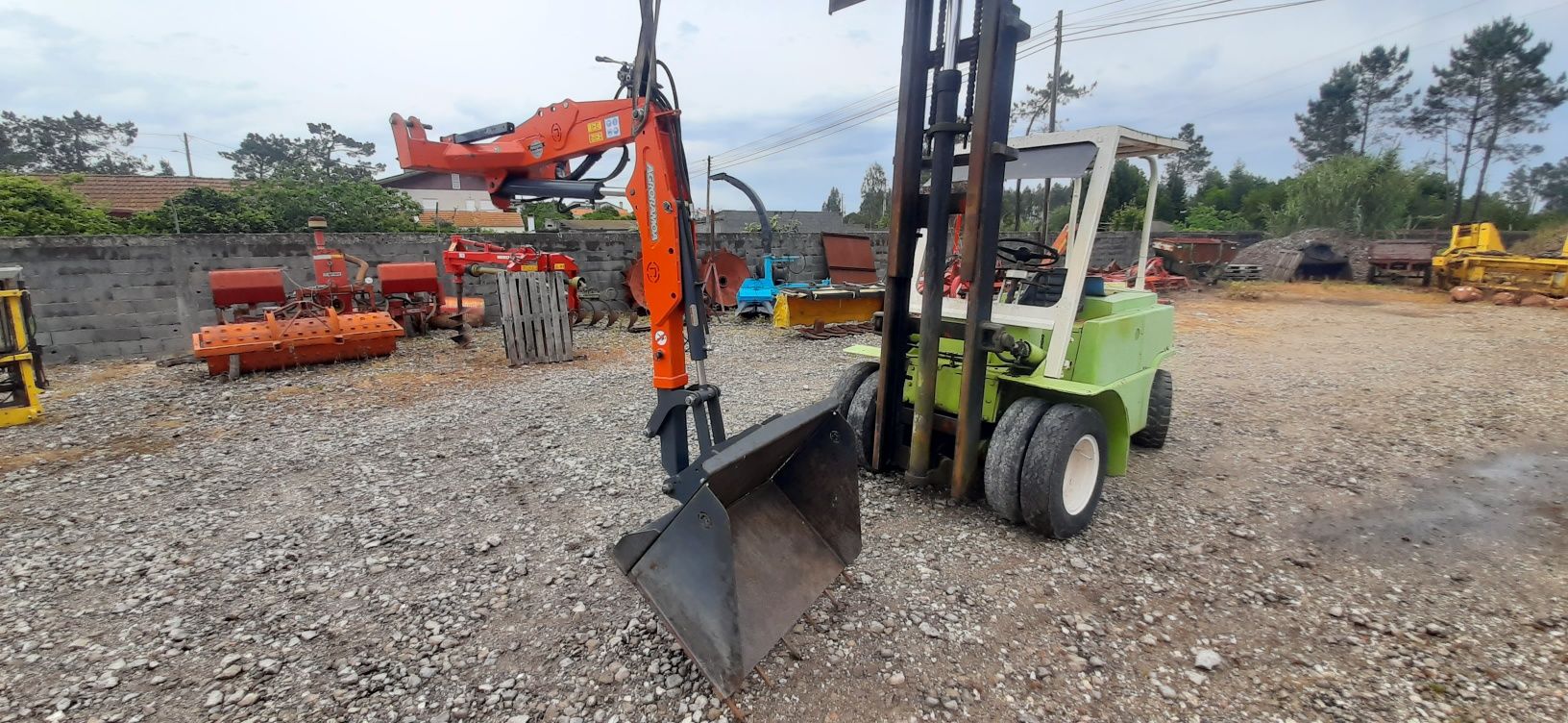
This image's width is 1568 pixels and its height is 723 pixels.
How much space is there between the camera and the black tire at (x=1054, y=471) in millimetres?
3225

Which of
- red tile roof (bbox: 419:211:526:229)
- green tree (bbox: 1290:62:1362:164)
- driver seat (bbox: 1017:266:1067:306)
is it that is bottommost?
driver seat (bbox: 1017:266:1067:306)

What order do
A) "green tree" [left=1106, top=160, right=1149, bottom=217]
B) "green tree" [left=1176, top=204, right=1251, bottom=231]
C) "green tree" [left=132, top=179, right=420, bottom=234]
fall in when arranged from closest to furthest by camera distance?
1. "green tree" [left=132, top=179, right=420, bottom=234]
2. "green tree" [left=1106, top=160, right=1149, bottom=217]
3. "green tree" [left=1176, top=204, right=1251, bottom=231]

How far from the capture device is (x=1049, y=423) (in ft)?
10.9

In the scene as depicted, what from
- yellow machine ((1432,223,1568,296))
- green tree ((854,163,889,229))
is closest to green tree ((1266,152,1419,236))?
yellow machine ((1432,223,1568,296))

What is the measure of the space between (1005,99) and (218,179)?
3503 centimetres

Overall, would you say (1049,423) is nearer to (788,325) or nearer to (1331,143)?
(788,325)

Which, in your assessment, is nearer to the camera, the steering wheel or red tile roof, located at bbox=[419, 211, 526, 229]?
the steering wheel

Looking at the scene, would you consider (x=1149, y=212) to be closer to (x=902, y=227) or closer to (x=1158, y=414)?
(x=1158, y=414)

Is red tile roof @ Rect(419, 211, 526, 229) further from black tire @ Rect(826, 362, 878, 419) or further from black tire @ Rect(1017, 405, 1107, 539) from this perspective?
black tire @ Rect(1017, 405, 1107, 539)

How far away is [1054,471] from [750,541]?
5.21 feet

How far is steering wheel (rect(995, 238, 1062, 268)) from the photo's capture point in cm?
401

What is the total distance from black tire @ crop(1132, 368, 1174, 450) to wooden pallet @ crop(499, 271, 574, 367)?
658cm

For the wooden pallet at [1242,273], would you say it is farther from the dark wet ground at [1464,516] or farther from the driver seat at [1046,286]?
the driver seat at [1046,286]

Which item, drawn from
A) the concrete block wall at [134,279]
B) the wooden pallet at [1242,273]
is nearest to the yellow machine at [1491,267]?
the wooden pallet at [1242,273]
